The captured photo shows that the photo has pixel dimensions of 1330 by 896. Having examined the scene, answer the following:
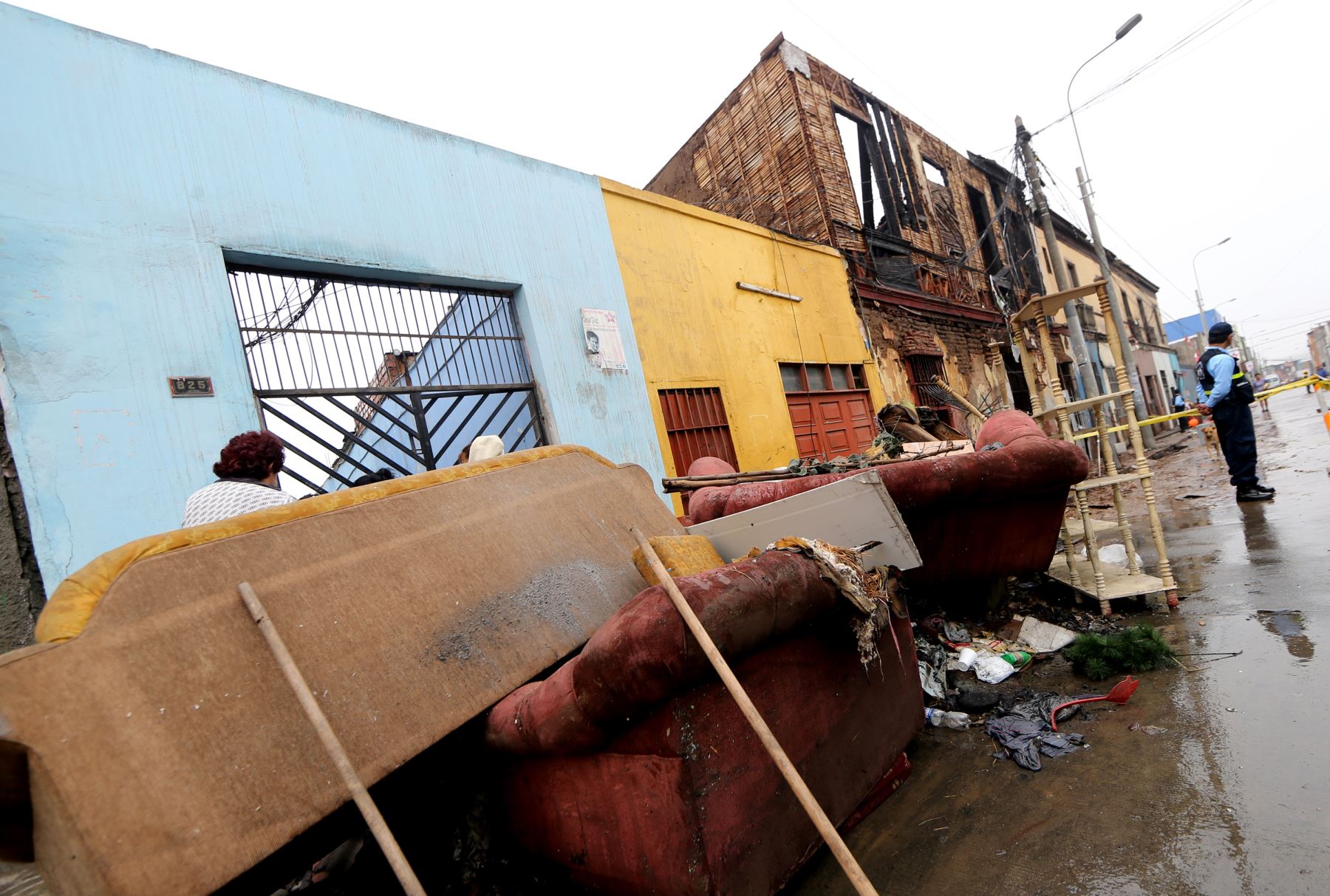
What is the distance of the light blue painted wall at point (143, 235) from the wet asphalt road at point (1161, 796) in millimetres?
4267

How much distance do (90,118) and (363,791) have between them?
4.93 meters

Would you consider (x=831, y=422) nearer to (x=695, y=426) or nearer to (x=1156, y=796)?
(x=695, y=426)

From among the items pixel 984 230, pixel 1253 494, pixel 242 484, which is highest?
pixel 984 230

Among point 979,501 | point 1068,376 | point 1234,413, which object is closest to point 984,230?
point 1068,376

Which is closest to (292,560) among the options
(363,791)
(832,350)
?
(363,791)

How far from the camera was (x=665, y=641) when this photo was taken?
5.08 feet

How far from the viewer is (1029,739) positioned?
249 centimetres

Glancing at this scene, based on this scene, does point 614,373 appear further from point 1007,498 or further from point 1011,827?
point 1011,827

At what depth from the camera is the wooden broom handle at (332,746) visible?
54.1 inches

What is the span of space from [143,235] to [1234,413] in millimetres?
9357

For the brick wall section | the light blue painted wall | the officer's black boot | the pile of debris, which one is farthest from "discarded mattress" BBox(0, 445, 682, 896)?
the brick wall section

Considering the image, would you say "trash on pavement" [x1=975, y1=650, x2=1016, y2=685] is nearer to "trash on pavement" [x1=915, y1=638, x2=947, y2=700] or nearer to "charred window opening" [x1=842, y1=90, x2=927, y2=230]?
"trash on pavement" [x1=915, y1=638, x2=947, y2=700]

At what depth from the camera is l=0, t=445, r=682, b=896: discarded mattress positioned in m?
1.32

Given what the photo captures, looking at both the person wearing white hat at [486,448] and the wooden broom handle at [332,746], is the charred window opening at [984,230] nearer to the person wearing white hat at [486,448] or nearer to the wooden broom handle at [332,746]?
the person wearing white hat at [486,448]
